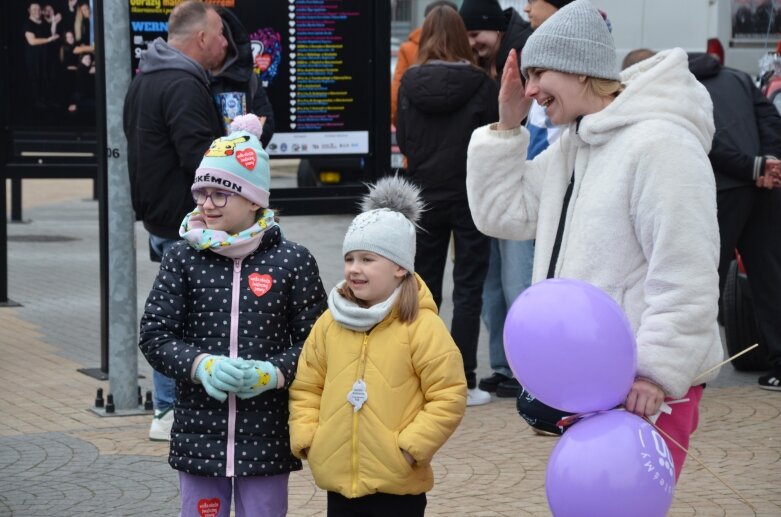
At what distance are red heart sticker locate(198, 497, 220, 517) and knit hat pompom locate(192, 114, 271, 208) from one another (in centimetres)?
99

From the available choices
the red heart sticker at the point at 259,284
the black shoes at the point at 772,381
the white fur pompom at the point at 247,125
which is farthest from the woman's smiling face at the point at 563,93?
the black shoes at the point at 772,381

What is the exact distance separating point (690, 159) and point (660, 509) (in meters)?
0.93

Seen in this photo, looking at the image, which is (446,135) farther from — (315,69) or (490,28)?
(315,69)

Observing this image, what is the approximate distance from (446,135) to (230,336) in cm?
344

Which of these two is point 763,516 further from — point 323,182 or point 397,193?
point 323,182

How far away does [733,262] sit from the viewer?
8992mm

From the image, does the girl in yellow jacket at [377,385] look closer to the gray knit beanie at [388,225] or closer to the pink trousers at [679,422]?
the gray knit beanie at [388,225]

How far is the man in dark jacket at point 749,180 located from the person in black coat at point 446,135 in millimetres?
1337

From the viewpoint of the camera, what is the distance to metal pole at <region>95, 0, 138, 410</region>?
7.32m

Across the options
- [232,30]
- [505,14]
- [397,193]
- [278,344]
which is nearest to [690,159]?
[397,193]

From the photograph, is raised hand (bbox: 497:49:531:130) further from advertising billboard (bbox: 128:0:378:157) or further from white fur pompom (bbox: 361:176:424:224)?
advertising billboard (bbox: 128:0:378:157)

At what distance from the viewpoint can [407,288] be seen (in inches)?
168

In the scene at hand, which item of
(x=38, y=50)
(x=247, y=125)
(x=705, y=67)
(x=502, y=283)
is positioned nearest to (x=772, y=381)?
(x=502, y=283)

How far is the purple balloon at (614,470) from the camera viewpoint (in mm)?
3520
